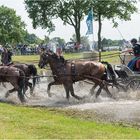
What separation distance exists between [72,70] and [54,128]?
695 cm

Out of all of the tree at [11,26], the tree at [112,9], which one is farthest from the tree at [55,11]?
the tree at [11,26]

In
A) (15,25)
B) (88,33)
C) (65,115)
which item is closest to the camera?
(65,115)

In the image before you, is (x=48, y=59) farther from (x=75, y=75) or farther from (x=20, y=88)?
(x=20, y=88)

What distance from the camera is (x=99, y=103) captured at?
16.5 m

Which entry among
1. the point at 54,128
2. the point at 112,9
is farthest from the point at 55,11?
the point at 54,128

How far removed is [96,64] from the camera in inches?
717

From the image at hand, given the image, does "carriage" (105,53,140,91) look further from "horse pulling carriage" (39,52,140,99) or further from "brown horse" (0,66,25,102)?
"brown horse" (0,66,25,102)

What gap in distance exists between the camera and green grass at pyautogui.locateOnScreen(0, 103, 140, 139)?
10.4 metres

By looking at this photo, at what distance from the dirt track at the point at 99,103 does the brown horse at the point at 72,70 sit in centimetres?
59

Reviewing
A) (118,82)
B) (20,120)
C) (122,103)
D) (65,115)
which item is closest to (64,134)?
(20,120)

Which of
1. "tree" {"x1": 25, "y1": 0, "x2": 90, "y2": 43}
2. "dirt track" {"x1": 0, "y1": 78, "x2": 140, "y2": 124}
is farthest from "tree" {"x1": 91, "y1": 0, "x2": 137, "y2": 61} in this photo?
"dirt track" {"x1": 0, "y1": 78, "x2": 140, "y2": 124}

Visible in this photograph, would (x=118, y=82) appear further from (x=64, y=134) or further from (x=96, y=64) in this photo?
(x=64, y=134)

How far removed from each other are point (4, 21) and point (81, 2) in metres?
55.5

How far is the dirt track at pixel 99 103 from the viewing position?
1355 cm
